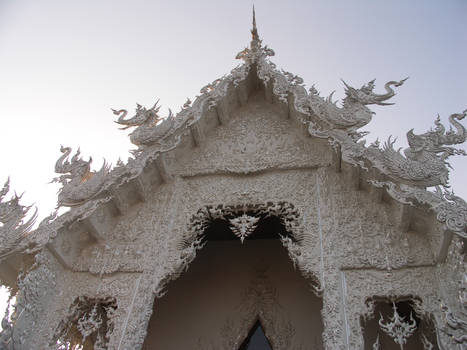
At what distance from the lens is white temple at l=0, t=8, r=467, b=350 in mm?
4125

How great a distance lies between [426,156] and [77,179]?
3.90m

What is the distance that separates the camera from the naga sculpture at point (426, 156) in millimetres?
4293

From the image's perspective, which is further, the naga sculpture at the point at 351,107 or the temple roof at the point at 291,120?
the naga sculpture at the point at 351,107

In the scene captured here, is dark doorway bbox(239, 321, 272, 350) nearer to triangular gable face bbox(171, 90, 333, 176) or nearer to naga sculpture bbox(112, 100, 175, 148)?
triangular gable face bbox(171, 90, 333, 176)

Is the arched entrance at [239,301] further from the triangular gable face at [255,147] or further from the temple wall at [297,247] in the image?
the triangular gable face at [255,147]

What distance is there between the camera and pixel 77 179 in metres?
5.25

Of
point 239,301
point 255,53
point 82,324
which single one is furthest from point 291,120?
point 82,324

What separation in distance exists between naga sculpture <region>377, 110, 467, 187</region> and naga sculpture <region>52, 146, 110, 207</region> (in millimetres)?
3186

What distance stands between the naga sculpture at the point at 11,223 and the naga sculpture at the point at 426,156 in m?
3.81

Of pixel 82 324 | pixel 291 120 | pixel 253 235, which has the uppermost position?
pixel 291 120

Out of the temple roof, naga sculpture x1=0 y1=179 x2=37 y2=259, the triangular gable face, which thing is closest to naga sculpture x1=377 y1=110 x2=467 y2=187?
the temple roof

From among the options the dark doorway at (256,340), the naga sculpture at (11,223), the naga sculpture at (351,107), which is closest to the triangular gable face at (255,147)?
the naga sculpture at (351,107)

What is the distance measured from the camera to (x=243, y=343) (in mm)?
5969

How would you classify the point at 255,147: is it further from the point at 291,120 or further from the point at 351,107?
the point at 351,107
